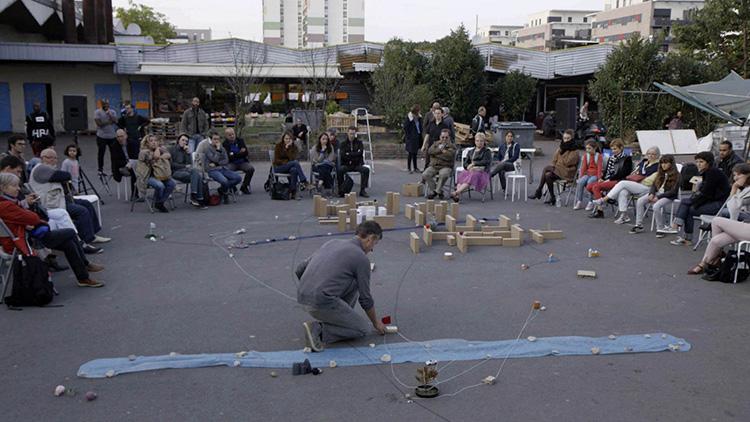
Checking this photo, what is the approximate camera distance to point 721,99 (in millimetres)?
14109

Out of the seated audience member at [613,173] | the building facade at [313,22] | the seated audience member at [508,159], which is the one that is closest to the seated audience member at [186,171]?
the seated audience member at [508,159]

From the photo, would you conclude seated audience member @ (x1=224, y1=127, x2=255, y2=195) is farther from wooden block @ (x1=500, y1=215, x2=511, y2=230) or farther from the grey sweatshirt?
the grey sweatshirt

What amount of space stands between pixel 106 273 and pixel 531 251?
5.50 m

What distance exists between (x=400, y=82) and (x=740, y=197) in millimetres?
16356

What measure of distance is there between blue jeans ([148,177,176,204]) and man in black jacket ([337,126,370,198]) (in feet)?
11.1

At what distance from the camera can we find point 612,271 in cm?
814

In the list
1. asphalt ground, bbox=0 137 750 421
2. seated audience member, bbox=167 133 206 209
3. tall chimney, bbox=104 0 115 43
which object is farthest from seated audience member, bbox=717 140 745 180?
tall chimney, bbox=104 0 115 43

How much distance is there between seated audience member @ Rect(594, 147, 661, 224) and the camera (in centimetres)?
1091

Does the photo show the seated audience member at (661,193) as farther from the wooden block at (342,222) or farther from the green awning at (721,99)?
the wooden block at (342,222)

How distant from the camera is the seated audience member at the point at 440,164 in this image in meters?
13.1

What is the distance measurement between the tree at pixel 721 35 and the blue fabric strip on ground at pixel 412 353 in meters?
23.2

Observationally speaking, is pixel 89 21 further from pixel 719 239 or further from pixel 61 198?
pixel 719 239

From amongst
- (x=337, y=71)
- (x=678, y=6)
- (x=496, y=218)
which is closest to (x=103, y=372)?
(x=496, y=218)

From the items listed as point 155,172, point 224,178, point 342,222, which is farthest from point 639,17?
point 342,222
